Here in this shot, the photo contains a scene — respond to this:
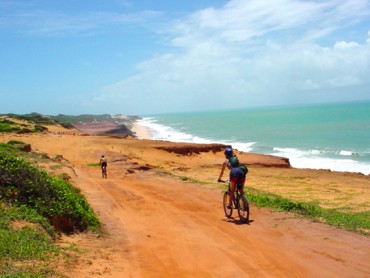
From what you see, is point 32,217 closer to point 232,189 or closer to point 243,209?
point 232,189

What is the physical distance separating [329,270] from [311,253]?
2.93 ft

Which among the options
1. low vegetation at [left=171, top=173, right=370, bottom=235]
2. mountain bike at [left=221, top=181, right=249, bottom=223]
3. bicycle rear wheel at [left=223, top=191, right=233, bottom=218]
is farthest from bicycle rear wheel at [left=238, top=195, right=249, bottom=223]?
low vegetation at [left=171, top=173, right=370, bottom=235]

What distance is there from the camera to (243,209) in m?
10.3

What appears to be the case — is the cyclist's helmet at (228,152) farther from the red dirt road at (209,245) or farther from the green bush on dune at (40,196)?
the green bush on dune at (40,196)

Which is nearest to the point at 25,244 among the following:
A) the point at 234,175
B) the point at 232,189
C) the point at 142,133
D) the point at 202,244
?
the point at 202,244

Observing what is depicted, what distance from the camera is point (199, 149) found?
3509 cm

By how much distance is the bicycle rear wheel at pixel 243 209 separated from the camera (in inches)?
400

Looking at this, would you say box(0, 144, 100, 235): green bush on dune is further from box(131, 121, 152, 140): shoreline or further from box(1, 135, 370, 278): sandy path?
box(131, 121, 152, 140): shoreline

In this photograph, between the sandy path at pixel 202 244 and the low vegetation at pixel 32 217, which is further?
the sandy path at pixel 202 244

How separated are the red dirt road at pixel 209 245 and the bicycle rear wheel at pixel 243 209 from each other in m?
0.23

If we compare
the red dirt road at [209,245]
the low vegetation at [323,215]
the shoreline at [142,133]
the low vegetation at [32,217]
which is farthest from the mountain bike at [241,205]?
the shoreline at [142,133]

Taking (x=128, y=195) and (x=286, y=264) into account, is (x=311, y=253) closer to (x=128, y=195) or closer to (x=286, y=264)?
(x=286, y=264)

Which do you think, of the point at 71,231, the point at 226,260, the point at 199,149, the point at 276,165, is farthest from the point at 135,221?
the point at 199,149

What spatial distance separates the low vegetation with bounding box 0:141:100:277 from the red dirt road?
0.49 meters
